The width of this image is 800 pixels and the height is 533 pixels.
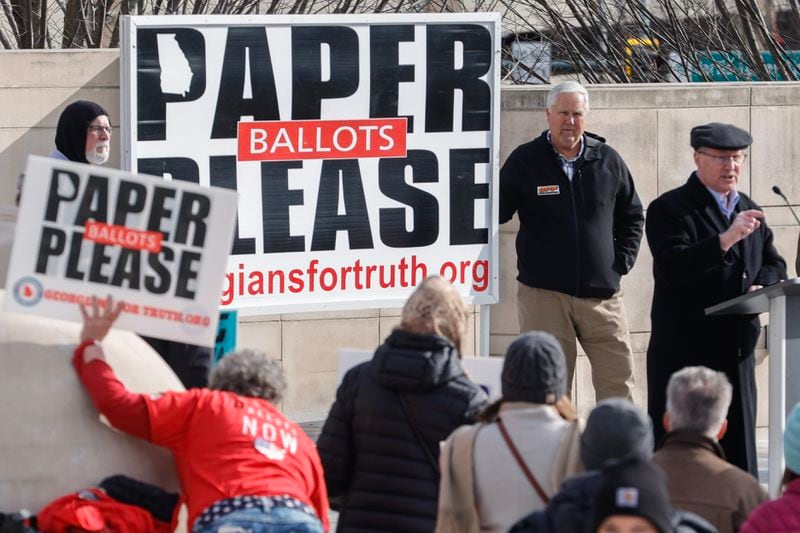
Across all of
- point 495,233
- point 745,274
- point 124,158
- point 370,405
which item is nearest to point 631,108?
point 495,233

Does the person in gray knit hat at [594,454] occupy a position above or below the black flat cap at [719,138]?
below

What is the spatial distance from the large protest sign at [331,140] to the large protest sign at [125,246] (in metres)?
3.38

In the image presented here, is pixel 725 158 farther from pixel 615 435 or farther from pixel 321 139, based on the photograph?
pixel 615 435

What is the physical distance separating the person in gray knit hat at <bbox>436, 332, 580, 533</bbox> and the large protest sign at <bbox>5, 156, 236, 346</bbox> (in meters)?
0.93

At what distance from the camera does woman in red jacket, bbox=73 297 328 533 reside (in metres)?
5.05

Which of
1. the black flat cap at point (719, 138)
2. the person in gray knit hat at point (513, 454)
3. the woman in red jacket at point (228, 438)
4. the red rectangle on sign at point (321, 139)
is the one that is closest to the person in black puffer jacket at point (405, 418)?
the woman in red jacket at point (228, 438)

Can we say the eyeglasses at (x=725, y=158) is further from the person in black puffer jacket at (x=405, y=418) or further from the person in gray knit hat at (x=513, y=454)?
the person in gray knit hat at (x=513, y=454)

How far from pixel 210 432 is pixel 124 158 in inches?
146

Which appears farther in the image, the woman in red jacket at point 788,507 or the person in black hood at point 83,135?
the person in black hood at point 83,135

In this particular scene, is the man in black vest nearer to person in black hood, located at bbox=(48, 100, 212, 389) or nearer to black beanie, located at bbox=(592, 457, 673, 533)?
person in black hood, located at bbox=(48, 100, 212, 389)

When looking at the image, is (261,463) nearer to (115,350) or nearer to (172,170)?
(115,350)

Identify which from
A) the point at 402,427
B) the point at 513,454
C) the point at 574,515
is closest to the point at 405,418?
the point at 402,427

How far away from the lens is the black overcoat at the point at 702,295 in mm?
7613

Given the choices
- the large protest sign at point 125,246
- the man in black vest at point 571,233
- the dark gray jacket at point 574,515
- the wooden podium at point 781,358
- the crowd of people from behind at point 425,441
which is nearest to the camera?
the dark gray jacket at point 574,515
